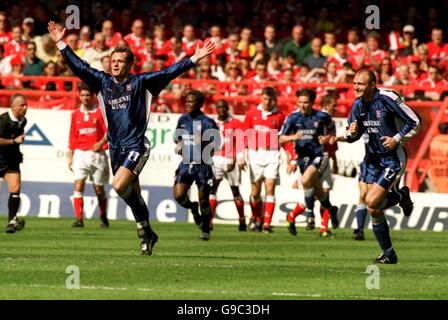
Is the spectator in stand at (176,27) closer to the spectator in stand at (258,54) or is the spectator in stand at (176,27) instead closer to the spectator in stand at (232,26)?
the spectator in stand at (232,26)

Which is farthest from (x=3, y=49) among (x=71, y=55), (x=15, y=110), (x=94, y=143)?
(x=71, y=55)

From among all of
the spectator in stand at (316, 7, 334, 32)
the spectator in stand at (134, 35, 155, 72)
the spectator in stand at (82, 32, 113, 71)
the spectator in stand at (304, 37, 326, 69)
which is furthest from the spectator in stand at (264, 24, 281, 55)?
the spectator in stand at (82, 32, 113, 71)

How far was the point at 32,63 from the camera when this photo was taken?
2666 centimetres

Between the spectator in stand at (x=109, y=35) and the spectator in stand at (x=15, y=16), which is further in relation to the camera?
the spectator in stand at (x=15, y=16)

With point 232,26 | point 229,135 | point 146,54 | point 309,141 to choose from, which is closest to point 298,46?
point 232,26

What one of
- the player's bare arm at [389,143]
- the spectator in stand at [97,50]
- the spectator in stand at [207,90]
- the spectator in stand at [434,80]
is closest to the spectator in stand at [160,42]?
the spectator in stand at [97,50]

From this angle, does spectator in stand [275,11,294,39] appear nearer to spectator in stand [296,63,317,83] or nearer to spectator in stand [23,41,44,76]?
spectator in stand [296,63,317,83]

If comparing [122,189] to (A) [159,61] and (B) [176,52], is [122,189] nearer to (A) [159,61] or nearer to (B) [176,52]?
(A) [159,61]

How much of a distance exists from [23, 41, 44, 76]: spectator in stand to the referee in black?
7.35m

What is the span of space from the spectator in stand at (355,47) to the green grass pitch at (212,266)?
623 cm

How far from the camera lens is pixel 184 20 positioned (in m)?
28.9

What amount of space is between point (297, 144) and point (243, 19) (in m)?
9.01

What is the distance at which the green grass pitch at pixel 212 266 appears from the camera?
1138 centimetres
